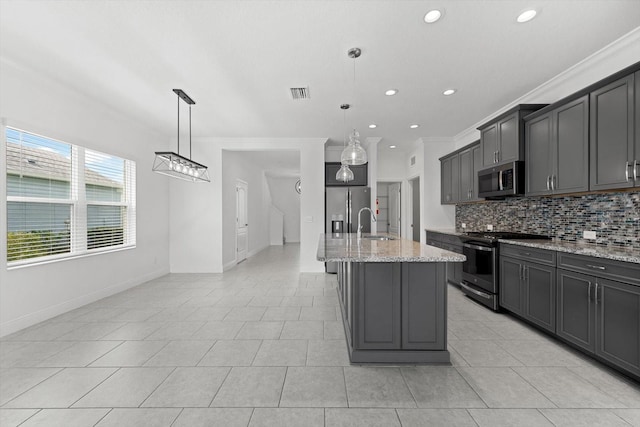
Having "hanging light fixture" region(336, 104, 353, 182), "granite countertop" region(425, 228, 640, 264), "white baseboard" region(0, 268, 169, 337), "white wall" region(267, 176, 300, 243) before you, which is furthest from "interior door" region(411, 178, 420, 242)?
"white baseboard" region(0, 268, 169, 337)

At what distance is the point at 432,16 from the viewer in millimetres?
2139

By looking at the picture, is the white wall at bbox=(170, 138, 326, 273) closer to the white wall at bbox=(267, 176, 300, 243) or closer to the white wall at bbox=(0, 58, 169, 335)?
the white wall at bbox=(0, 58, 169, 335)

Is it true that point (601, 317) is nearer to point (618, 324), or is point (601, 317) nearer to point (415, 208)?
point (618, 324)

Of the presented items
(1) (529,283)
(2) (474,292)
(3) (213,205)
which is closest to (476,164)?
(2) (474,292)

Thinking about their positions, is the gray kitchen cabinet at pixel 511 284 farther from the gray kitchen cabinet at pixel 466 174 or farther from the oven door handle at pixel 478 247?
the gray kitchen cabinet at pixel 466 174

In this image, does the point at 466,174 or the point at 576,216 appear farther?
the point at 466,174

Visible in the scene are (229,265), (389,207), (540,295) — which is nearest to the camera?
(540,295)

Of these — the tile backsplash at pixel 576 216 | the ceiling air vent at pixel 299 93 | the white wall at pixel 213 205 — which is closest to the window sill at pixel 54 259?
the white wall at pixel 213 205

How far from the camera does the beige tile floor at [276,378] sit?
1.64m

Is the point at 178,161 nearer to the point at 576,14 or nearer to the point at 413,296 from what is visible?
the point at 413,296

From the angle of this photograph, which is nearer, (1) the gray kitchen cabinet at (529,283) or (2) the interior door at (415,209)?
(1) the gray kitchen cabinet at (529,283)

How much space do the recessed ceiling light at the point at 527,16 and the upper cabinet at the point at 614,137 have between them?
0.87 metres

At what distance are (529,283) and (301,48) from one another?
10.6 ft

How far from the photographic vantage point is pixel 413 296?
7.22ft
